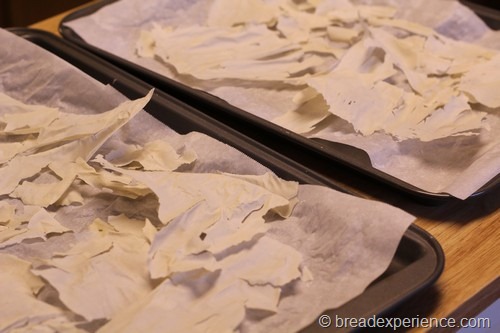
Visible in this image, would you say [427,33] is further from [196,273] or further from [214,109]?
[196,273]

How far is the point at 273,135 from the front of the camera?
2.61 feet

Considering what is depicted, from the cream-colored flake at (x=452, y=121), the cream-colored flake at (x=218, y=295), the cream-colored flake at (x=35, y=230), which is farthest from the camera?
the cream-colored flake at (x=452, y=121)

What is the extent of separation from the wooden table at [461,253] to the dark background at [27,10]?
47.4 inches

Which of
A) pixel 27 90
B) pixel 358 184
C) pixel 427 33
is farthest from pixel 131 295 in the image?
pixel 427 33

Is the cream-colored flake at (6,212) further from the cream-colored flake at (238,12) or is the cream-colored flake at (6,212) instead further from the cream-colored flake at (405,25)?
the cream-colored flake at (405,25)

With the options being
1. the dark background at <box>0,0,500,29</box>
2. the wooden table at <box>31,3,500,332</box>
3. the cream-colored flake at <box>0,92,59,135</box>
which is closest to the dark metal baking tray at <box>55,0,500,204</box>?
the wooden table at <box>31,3,500,332</box>

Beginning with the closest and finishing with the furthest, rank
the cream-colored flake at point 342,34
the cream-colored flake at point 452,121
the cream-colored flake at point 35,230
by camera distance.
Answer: the cream-colored flake at point 35,230 → the cream-colored flake at point 452,121 → the cream-colored flake at point 342,34

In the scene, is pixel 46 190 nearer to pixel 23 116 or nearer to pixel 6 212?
pixel 6 212

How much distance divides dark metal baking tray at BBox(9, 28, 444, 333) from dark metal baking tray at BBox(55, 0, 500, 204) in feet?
0.10

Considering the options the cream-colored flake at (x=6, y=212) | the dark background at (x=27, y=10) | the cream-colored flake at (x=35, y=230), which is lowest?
the dark background at (x=27, y=10)

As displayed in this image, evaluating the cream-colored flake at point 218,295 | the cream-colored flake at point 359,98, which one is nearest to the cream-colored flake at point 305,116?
the cream-colored flake at point 359,98

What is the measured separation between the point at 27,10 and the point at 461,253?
1340 mm

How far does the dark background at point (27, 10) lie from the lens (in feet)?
5.45

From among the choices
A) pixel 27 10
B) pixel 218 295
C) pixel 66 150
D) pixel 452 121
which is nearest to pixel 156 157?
pixel 66 150
